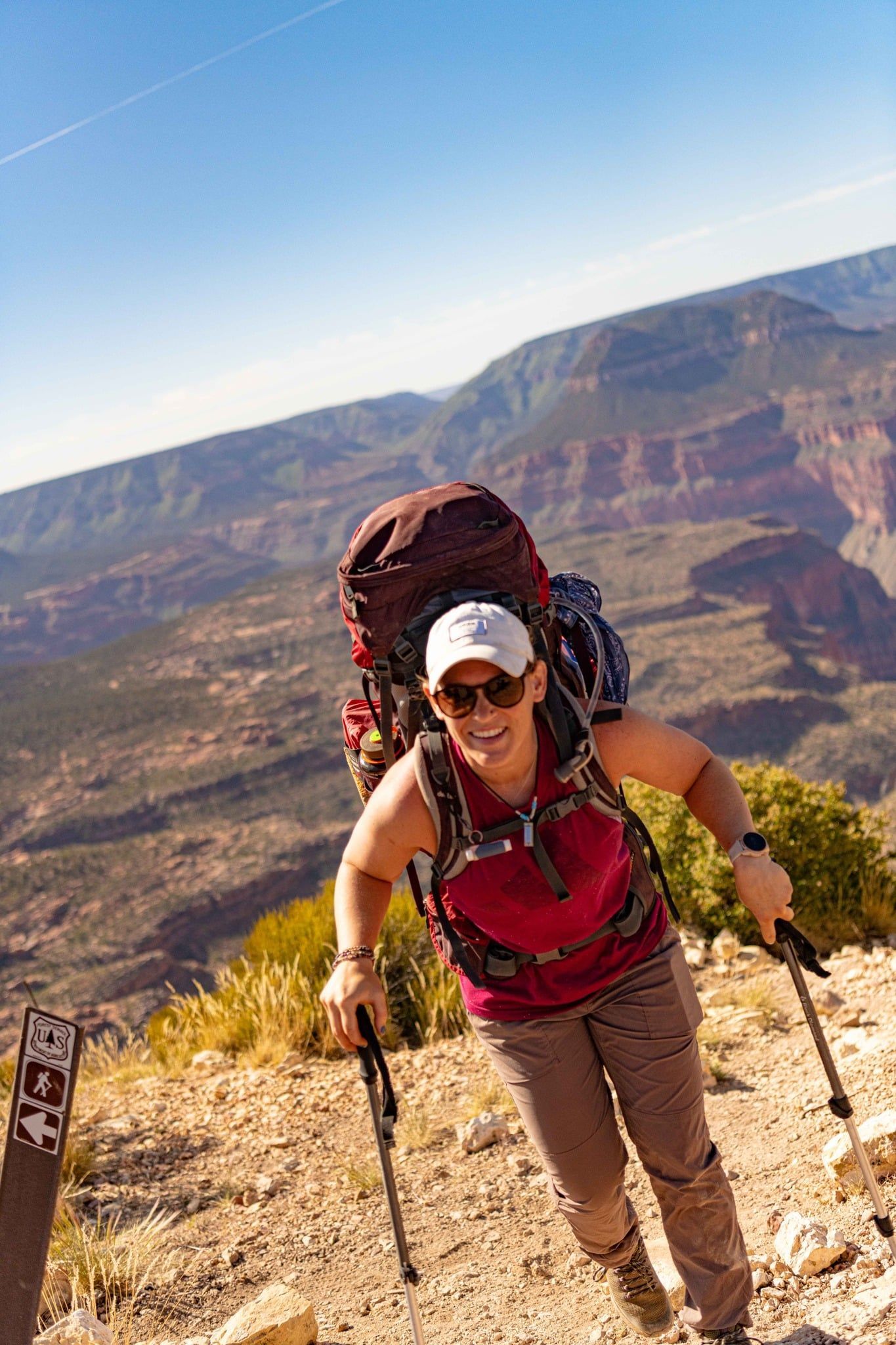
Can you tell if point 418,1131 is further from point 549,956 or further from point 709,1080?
point 549,956

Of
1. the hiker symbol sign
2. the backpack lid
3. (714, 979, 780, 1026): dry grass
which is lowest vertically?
(714, 979, 780, 1026): dry grass

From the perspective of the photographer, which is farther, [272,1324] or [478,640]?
[272,1324]

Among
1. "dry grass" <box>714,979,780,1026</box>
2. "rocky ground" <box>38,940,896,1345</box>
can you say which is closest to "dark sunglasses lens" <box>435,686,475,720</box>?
"rocky ground" <box>38,940,896,1345</box>

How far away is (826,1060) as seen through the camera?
277cm

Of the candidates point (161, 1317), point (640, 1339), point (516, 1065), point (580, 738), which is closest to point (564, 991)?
point (516, 1065)

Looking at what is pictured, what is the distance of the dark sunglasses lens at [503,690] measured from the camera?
226cm

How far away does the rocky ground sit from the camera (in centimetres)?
309

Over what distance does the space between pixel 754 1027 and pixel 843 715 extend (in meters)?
63.8

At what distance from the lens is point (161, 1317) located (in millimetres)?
3447

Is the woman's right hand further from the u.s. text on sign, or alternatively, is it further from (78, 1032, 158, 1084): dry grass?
(78, 1032, 158, 1084): dry grass

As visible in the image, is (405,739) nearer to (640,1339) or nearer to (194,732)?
(640,1339)

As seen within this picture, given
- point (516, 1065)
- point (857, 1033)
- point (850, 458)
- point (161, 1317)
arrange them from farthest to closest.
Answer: point (850, 458) → point (857, 1033) → point (161, 1317) → point (516, 1065)

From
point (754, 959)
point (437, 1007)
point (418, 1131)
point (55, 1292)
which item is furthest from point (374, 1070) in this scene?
point (754, 959)

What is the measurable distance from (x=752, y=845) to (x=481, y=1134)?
234 centimetres
